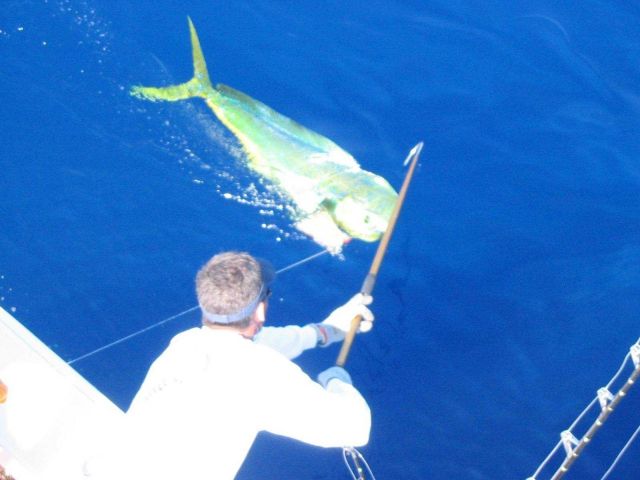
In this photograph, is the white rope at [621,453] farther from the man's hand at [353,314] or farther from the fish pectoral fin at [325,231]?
the fish pectoral fin at [325,231]

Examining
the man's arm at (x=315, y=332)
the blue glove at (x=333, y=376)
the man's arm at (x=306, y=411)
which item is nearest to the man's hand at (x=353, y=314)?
the man's arm at (x=315, y=332)

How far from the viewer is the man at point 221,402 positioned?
2.03m

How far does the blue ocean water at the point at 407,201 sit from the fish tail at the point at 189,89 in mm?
89

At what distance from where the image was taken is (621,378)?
13.3 feet

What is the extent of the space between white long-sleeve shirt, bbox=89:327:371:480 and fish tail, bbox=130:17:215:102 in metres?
2.89

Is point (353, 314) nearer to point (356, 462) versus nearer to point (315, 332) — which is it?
point (315, 332)

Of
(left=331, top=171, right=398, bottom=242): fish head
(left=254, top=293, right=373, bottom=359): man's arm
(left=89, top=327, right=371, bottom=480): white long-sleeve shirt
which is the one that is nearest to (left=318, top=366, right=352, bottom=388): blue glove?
(left=254, top=293, right=373, bottom=359): man's arm

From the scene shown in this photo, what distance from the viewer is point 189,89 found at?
4.82m

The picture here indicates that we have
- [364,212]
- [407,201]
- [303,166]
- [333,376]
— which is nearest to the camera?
[333,376]

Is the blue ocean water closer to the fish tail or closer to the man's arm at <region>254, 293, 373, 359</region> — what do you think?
the fish tail

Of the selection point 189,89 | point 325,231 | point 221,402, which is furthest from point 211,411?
point 189,89

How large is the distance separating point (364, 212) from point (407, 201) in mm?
465

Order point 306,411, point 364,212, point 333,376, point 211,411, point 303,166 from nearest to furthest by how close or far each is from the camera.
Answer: point 211,411 < point 306,411 < point 333,376 < point 364,212 < point 303,166

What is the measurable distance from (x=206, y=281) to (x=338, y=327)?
3.61 ft
